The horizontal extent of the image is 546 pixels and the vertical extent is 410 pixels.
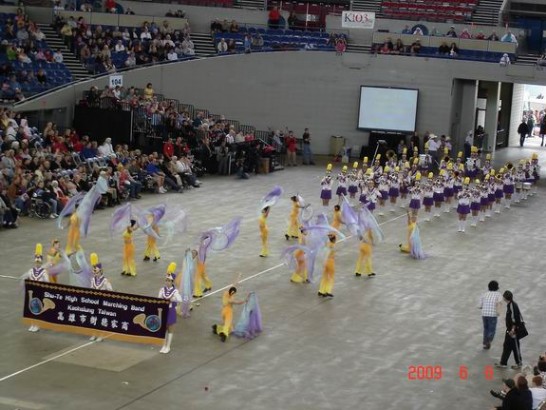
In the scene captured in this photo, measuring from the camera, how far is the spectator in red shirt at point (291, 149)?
44.1m

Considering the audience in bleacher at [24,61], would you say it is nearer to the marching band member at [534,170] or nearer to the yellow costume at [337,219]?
the yellow costume at [337,219]

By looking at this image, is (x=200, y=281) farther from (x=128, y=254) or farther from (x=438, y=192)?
(x=438, y=192)

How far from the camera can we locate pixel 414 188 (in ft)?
106

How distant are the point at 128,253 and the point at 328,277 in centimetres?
445

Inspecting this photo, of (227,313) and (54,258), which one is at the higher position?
(54,258)

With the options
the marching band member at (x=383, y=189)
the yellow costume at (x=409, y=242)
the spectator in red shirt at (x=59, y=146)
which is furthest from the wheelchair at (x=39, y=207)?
the marching band member at (x=383, y=189)

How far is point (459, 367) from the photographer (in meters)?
18.3

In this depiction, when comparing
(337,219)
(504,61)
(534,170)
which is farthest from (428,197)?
(504,61)

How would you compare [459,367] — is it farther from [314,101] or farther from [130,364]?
[314,101]

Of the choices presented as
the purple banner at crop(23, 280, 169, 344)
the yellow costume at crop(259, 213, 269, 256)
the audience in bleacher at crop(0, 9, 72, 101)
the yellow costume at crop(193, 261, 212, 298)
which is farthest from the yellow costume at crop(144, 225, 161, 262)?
the audience in bleacher at crop(0, 9, 72, 101)

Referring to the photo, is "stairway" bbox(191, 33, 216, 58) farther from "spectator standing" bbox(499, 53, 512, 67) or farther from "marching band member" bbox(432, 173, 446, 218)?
"marching band member" bbox(432, 173, 446, 218)

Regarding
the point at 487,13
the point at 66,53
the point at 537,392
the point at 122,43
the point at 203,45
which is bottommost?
the point at 537,392

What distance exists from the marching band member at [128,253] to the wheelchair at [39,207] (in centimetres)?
631

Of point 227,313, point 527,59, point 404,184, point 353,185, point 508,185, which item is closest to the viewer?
point 227,313
